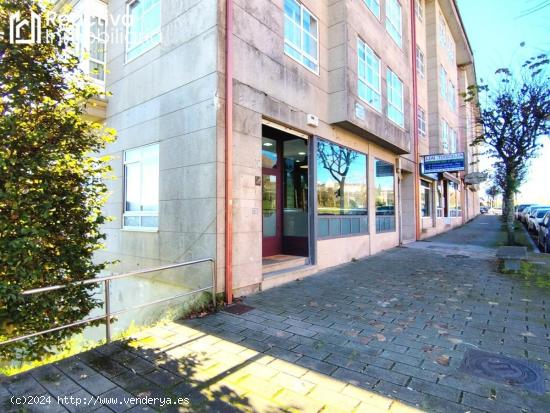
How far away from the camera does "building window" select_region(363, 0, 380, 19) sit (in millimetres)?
10487

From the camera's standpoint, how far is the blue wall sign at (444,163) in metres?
14.8

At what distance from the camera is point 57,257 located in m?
4.63

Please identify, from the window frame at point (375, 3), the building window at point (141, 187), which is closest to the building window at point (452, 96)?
the window frame at point (375, 3)

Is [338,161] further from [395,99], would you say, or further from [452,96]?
[452,96]

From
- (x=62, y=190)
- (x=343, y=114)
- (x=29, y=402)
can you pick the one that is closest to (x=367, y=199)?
(x=343, y=114)

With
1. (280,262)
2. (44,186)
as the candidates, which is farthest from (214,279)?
(44,186)

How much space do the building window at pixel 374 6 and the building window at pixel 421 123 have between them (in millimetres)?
6919

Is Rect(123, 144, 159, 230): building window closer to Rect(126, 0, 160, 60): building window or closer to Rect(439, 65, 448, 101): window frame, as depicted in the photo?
Rect(126, 0, 160, 60): building window

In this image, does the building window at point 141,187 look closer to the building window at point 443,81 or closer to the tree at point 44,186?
the tree at point 44,186

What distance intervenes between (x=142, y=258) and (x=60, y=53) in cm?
443

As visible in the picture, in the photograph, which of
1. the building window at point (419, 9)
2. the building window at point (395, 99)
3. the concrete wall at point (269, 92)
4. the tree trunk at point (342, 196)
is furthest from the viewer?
the building window at point (419, 9)

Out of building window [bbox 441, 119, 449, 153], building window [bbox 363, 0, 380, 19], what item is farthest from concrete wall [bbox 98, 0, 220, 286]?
building window [bbox 441, 119, 449, 153]

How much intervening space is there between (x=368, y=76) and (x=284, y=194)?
14.9 ft

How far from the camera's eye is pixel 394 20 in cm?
1286
